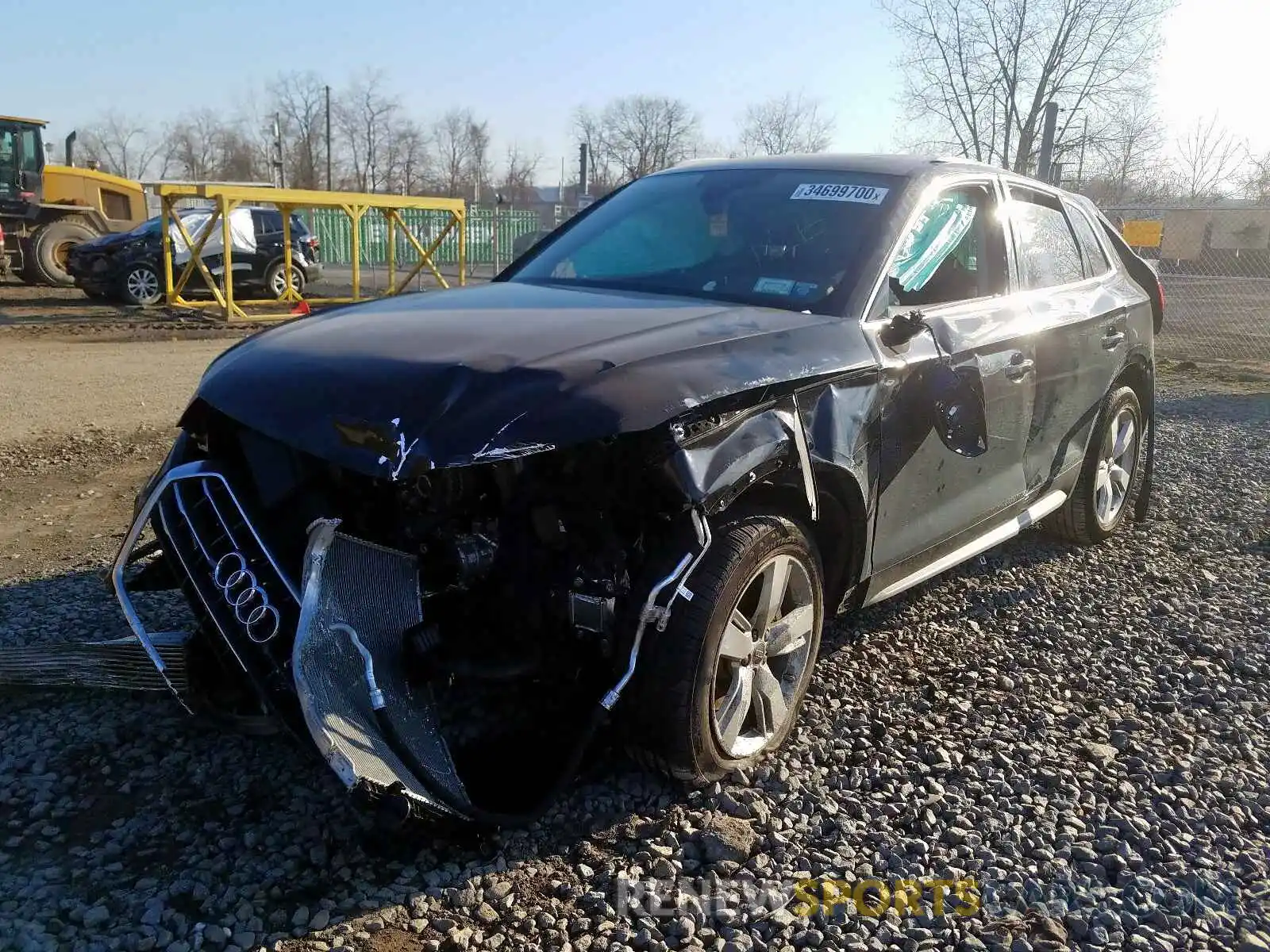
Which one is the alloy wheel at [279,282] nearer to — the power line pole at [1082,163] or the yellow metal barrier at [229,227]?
the yellow metal barrier at [229,227]

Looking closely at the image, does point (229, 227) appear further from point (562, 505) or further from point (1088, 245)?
point (562, 505)

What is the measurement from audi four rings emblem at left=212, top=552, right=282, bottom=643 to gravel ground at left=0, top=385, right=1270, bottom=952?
559 millimetres

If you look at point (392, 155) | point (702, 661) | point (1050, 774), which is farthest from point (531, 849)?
point (392, 155)

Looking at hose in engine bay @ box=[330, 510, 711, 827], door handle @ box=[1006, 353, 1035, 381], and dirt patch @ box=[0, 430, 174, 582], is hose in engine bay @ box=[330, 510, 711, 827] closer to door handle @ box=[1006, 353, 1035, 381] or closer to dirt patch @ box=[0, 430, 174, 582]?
door handle @ box=[1006, 353, 1035, 381]

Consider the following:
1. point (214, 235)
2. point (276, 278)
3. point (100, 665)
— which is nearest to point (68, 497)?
point (100, 665)

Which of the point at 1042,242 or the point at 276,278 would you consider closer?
the point at 1042,242

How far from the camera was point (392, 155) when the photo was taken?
68312 mm

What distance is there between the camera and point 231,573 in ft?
8.87

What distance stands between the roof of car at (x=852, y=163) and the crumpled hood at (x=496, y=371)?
1004mm

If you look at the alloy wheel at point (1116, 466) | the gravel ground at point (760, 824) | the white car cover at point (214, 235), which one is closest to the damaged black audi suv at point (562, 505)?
the gravel ground at point (760, 824)

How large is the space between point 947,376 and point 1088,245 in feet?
7.22

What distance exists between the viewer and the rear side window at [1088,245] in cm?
507

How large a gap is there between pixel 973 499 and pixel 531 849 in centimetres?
221

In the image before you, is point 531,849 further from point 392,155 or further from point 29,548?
point 392,155
